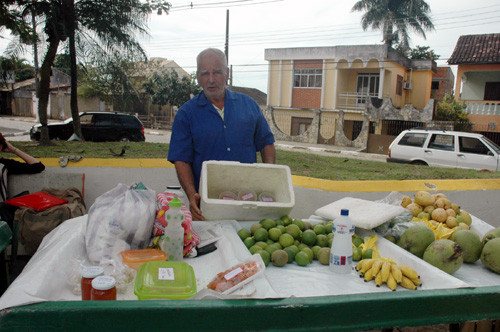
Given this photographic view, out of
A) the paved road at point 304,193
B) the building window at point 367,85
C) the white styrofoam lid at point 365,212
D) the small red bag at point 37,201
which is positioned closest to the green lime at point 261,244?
the white styrofoam lid at point 365,212

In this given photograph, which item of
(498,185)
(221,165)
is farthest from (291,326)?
(498,185)

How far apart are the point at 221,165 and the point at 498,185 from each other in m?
3.67

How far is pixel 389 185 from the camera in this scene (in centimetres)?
427

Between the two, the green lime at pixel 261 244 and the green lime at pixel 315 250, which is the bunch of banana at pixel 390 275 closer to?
the green lime at pixel 315 250

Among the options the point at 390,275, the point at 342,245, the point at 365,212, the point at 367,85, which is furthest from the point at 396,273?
the point at 367,85

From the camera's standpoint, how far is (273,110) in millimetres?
26516

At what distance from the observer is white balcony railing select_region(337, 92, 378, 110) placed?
82.2 ft

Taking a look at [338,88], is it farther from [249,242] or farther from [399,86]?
[249,242]

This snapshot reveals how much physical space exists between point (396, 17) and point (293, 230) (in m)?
30.4

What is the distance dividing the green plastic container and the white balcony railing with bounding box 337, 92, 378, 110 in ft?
81.0

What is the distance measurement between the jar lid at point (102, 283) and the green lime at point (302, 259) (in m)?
1.04

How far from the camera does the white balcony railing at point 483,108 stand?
18.1 meters

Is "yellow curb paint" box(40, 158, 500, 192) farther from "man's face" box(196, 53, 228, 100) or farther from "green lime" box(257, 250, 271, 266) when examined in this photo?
"green lime" box(257, 250, 271, 266)

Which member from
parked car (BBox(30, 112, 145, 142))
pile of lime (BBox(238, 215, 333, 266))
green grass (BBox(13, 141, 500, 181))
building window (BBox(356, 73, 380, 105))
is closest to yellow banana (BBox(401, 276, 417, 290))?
pile of lime (BBox(238, 215, 333, 266))
